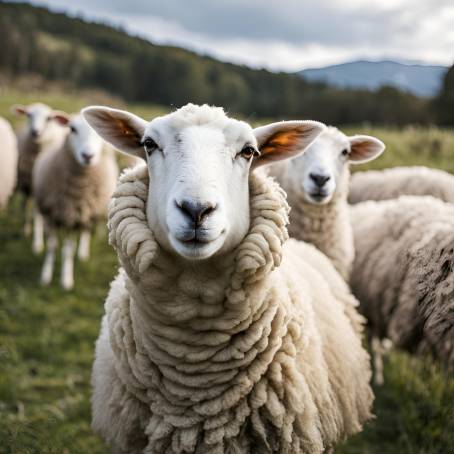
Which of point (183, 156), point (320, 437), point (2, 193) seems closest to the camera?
point (183, 156)

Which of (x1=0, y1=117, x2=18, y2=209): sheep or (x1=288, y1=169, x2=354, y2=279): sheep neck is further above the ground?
(x1=288, y1=169, x2=354, y2=279): sheep neck

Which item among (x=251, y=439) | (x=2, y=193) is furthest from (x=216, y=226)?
(x=2, y=193)

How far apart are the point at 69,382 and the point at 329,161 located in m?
2.64

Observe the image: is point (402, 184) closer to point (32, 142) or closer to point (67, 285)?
point (67, 285)

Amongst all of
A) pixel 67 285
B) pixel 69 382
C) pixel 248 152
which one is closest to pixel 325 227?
pixel 248 152

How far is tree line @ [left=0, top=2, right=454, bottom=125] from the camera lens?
2825 cm

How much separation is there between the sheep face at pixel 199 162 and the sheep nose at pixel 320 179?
3.80 ft

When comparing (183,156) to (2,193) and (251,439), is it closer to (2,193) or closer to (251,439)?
(251,439)

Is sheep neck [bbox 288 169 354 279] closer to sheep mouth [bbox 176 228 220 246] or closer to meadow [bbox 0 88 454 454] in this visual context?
meadow [bbox 0 88 454 454]

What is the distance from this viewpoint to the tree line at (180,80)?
2825 cm

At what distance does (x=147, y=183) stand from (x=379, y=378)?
300 centimetres

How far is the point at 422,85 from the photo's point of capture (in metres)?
3.55

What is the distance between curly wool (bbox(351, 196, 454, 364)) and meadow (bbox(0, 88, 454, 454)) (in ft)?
1.24

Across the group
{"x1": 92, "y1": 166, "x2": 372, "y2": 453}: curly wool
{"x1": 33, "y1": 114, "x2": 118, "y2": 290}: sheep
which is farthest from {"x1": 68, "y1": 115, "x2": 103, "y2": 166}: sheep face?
{"x1": 92, "y1": 166, "x2": 372, "y2": 453}: curly wool
